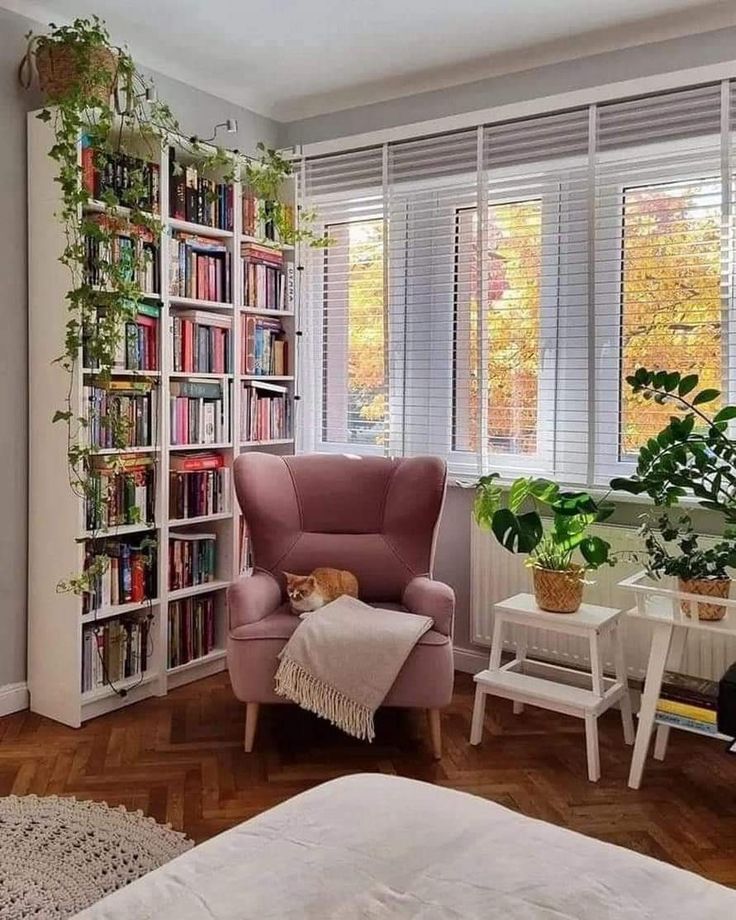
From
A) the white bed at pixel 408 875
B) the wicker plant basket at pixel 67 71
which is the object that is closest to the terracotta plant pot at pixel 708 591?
the white bed at pixel 408 875

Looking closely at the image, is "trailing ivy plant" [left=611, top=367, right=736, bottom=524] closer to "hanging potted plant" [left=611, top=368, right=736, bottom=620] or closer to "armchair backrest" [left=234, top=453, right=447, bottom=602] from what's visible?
"hanging potted plant" [left=611, top=368, right=736, bottom=620]

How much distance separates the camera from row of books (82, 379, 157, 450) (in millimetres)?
3137

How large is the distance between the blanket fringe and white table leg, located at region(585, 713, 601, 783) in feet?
2.34

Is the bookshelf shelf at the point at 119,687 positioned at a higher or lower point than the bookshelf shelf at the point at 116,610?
lower

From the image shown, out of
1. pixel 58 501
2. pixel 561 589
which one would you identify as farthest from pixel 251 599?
pixel 561 589

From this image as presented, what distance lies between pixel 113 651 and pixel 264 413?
1252 mm

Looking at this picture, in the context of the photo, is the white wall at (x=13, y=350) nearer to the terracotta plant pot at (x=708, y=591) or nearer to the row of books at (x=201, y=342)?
the row of books at (x=201, y=342)

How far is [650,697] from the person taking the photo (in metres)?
2.76

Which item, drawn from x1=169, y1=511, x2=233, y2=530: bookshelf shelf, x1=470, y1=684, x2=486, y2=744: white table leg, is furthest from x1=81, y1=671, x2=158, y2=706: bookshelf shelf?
x1=470, y1=684, x2=486, y2=744: white table leg

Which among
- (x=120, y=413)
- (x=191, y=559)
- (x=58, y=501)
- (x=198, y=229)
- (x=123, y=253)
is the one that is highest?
(x=198, y=229)

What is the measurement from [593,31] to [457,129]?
66 centimetres

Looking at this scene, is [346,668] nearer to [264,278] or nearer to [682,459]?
[682,459]

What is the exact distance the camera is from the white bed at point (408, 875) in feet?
3.44

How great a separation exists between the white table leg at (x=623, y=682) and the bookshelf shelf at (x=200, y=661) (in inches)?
66.3
